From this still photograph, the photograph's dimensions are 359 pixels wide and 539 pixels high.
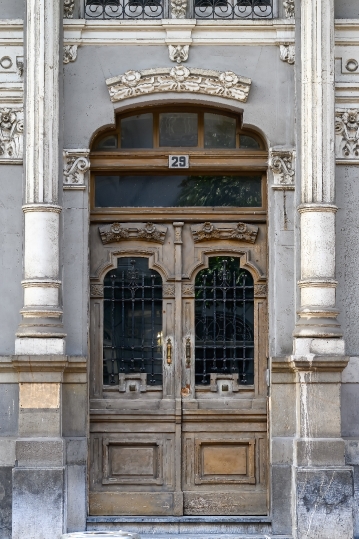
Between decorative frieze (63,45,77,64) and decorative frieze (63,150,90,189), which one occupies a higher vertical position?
decorative frieze (63,45,77,64)

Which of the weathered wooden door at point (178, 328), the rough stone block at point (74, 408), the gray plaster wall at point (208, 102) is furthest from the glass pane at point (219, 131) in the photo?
the rough stone block at point (74, 408)

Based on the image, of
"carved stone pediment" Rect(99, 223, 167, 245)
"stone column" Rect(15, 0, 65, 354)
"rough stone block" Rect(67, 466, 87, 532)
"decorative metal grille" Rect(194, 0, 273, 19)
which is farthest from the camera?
"carved stone pediment" Rect(99, 223, 167, 245)

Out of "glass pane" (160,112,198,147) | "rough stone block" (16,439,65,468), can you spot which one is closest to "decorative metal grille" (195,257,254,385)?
"glass pane" (160,112,198,147)

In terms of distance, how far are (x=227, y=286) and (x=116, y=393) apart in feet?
5.39

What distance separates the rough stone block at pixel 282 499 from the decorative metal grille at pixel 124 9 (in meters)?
4.91

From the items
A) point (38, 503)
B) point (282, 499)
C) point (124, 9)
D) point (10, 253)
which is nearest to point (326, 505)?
point (282, 499)

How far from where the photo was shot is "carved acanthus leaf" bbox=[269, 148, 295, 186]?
12.1 m

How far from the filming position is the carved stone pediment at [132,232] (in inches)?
490

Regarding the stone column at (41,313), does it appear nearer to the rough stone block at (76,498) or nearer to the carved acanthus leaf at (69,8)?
the carved acanthus leaf at (69,8)

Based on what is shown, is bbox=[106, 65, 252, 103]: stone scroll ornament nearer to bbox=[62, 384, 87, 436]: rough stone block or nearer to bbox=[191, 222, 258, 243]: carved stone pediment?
bbox=[191, 222, 258, 243]: carved stone pediment

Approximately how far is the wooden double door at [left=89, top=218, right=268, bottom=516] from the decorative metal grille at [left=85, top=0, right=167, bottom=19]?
2.19 m

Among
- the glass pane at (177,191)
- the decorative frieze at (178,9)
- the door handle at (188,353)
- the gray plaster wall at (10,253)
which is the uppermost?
the decorative frieze at (178,9)

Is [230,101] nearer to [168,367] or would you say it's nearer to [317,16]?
[317,16]

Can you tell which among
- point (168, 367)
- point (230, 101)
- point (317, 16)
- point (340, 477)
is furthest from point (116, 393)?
point (317, 16)
